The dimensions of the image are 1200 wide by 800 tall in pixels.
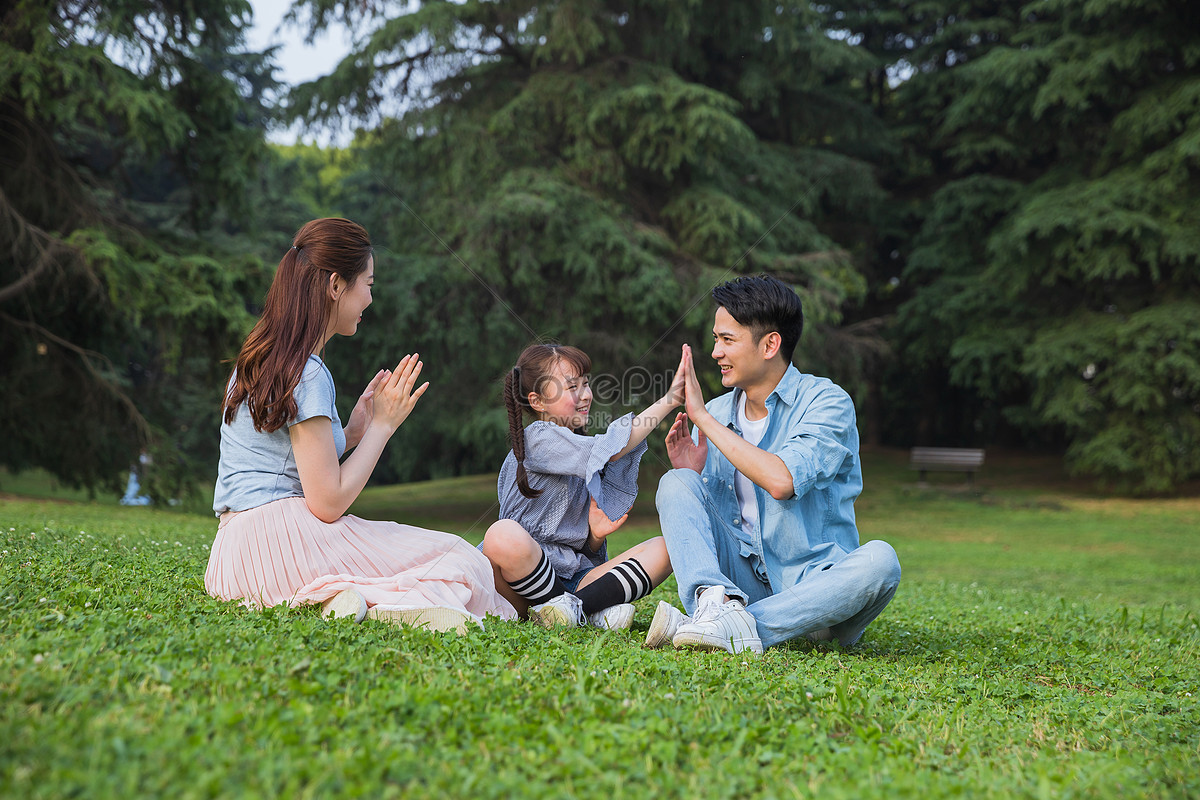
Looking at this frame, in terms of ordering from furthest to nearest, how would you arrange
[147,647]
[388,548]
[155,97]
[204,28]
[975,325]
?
[975,325] → [204,28] → [155,97] → [388,548] → [147,647]

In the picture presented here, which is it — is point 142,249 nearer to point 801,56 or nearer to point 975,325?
point 801,56

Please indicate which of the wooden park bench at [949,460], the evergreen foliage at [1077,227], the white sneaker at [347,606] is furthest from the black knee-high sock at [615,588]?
the wooden park bench at [949,460]

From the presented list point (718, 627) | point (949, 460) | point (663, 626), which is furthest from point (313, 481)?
point (949, 460)

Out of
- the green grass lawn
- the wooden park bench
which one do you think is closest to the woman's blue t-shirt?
the green grass lawn

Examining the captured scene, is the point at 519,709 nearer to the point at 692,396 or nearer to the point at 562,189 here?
the point at 692,396

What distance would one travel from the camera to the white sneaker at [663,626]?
3.45 metres

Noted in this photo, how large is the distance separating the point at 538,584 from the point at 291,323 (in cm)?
150

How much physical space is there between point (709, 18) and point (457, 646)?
15132 millimetres

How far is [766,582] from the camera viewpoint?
13.0 feet

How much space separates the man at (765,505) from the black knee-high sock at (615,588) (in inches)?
8.7

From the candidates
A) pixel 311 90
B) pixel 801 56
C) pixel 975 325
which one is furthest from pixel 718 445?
pixel 975 325

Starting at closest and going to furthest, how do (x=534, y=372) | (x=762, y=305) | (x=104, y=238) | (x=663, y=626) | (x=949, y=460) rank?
(x=663, y=626) → (x=762, y=305) → (x=534, y=372) → (x=104, y=238) → (x=949, y=460)

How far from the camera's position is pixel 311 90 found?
15.2 meters

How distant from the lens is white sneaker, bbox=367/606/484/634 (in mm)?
3244
